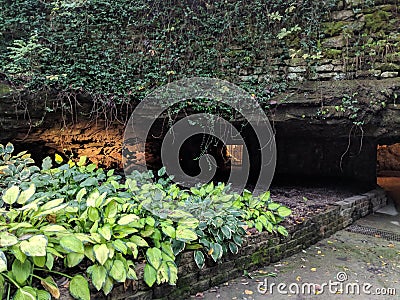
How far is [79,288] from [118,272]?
24cm

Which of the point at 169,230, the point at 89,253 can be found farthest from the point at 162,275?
the point at 89,253

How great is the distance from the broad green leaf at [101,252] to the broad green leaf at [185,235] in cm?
57

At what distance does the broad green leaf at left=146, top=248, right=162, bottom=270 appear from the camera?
7.02 feet

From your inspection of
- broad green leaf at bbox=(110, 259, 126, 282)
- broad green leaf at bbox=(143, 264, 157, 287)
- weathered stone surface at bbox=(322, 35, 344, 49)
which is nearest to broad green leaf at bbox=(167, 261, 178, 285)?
broad green leaf at bbox=(143, 264, 157, 287)

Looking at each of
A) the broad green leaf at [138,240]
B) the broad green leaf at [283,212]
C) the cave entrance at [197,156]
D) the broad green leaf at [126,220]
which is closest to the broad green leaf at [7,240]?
the broad green leaf at [126,220]

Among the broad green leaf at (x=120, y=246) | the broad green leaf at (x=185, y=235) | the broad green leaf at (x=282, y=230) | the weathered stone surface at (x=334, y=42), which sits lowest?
the broad green leaf at (x=282, y=230)

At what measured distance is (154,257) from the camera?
2.16 m

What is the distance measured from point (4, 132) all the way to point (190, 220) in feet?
11.8

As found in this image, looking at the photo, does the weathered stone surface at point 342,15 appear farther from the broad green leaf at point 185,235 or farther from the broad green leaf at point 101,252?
the broad green leaf at point 101,252

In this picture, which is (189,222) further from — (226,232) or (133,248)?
(133,248)

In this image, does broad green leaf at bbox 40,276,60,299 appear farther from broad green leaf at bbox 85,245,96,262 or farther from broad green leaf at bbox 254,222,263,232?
broad green leaf at bbox 254,222,263,232

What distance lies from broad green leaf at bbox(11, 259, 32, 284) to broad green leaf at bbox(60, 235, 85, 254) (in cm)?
19

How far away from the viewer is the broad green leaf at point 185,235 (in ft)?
7.50

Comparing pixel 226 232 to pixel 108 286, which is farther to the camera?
pixel 226 232
